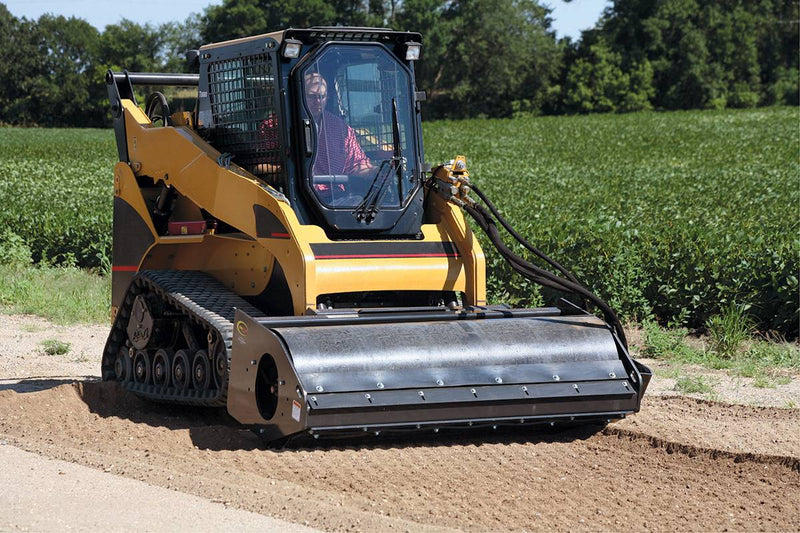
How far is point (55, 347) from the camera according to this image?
1078 cm

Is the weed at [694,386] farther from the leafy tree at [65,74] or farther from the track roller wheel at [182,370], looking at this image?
the leafy tree at [65,74]

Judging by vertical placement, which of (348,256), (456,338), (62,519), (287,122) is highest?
(287,122)

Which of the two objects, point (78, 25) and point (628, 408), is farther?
point (78, 25)

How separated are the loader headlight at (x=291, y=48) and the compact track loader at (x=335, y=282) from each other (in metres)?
0.01

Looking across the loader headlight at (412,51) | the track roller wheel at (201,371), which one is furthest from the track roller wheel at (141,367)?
the loader headlight at (412,51)

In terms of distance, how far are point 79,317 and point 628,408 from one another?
8.01 m

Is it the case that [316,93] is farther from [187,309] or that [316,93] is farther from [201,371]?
[201,371]

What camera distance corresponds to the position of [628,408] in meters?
6.90

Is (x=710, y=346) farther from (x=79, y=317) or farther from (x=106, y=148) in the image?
(x=106, y=148)

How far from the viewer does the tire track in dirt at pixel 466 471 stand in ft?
17.8

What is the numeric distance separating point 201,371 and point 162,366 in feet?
2.18

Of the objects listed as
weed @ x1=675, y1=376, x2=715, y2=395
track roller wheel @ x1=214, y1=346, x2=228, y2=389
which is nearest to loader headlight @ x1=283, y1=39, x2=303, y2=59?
track roller wheel @ x1=214, y1=346, x2=228, y2=389

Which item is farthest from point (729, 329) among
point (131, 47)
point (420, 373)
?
point (131, 47)

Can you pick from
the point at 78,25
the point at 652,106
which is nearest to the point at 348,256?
the point at 652,106
